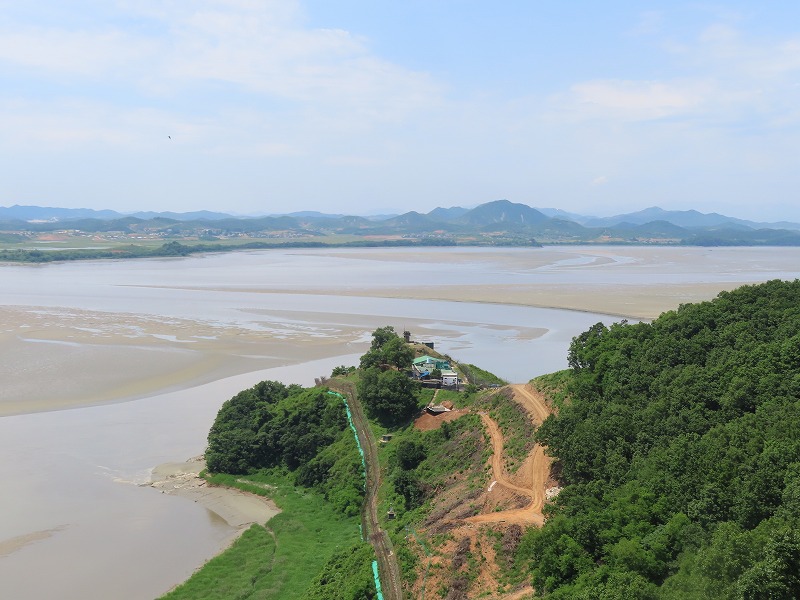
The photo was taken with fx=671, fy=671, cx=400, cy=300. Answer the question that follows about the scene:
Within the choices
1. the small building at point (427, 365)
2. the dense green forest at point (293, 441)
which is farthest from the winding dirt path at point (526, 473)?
the small building at point (427, 365)

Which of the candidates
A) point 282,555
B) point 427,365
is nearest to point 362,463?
point 282,555

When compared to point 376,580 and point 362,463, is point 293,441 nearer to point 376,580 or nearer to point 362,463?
point 362,463

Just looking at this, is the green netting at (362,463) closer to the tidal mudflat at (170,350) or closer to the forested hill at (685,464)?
the forested hill at (685,464)

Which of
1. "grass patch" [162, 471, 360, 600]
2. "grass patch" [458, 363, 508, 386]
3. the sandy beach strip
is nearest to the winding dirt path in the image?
"grass patch" [458, 363, 508, 386]

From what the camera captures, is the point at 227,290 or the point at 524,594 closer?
the point at 524,594

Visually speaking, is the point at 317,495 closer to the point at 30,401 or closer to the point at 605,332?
the point at 605,332

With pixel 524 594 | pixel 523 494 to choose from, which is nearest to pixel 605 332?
pixel 523 494
